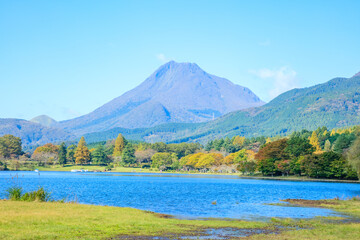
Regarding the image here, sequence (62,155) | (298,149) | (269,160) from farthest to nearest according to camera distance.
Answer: (62,155)
(269,160)
(298,149)

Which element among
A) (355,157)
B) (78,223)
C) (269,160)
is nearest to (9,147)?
(269,160)

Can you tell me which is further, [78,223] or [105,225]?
[105,225]

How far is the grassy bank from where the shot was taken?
2262 cm

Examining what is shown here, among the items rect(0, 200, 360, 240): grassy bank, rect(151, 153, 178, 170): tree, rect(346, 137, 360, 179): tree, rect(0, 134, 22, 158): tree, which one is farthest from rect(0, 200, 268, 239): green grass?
rect(0, 134, 22, 158): tree

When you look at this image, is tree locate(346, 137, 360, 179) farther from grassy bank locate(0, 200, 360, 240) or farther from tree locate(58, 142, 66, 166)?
tree locate(58, 142, 66, 166)

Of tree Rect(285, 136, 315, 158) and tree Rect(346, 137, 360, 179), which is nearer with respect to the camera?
tree Rect(346, 137, 360, 179)

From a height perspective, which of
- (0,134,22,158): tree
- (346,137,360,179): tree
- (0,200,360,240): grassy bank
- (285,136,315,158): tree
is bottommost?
(0,200,360,240): grassy bank

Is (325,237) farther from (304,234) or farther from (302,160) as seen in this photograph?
(302,160)

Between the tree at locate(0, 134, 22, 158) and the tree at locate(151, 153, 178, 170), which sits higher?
the tree at locate(0, 134, 22, 158)

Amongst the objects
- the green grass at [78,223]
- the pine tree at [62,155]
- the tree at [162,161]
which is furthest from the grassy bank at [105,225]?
the pine tree at [62,155]

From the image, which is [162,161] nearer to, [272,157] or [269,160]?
[272,157]

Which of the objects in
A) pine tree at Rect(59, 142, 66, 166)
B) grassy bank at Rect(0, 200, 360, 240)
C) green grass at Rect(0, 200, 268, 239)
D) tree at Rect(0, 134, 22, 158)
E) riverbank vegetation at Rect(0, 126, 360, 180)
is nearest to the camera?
green grass at Rect(0, 200, 268, 239)

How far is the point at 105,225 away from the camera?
1008 inches

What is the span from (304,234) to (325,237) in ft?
4.68
